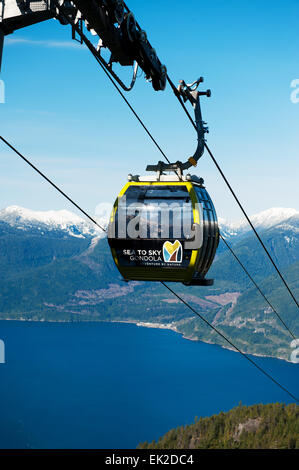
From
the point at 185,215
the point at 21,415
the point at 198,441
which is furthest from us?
the point at 21,415

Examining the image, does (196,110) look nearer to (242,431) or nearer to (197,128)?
(197,128)

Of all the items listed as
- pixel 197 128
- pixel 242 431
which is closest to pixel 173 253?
pixel 197 128

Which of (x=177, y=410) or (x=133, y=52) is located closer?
(x=133, y=52)

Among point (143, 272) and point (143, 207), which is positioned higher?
point (143, 207)

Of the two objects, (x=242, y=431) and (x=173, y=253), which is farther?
(x=242, y=431)

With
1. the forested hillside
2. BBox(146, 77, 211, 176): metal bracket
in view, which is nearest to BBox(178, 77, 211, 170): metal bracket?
BBox(146, 77, 211, 176): metal bracket

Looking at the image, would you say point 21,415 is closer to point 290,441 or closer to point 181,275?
point 290,441

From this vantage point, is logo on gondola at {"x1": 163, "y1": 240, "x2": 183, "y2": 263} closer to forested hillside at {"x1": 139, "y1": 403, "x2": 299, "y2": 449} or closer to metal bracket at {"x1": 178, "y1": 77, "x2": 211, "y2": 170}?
metal bracket at {"x1": 178, "y1": 77, "x2": 211, "y2": 170}

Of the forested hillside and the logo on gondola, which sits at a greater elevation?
the logo on gondola

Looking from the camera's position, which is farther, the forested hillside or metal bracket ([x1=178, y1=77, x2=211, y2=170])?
the forested hillside
